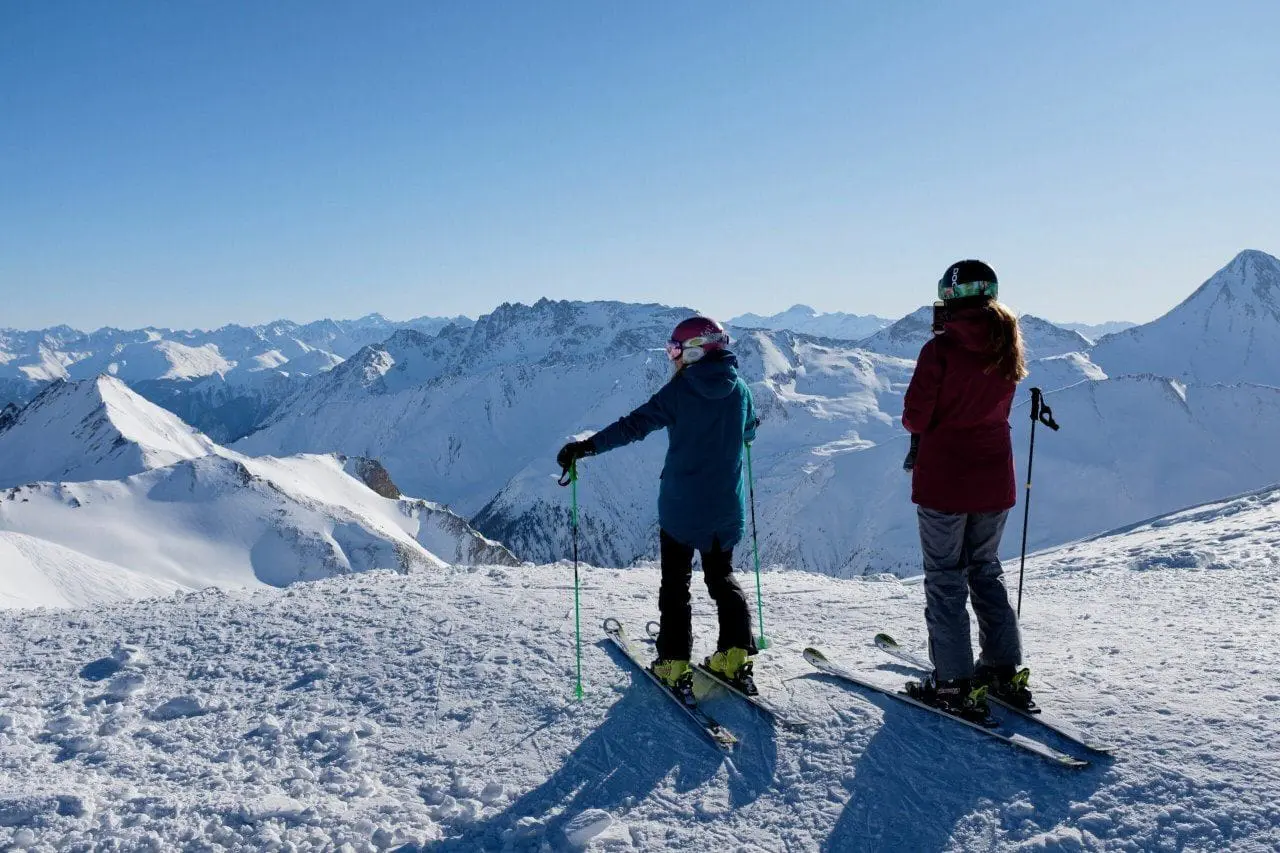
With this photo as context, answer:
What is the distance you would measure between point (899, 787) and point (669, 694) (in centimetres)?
186

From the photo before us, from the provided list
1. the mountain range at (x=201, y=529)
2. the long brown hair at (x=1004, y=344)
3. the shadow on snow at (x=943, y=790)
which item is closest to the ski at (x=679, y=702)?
the shadow on snow at (x=943, y=790)

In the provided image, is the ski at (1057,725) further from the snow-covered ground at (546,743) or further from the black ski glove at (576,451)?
the black ski glove at (576,451)

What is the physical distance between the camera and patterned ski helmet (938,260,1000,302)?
17.5ft

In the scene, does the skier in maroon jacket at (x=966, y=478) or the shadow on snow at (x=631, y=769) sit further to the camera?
the skier in maroon jacket at (x=966, y=478)

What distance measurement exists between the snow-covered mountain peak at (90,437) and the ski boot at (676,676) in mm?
99893

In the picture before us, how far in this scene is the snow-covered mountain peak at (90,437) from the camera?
9729 cm

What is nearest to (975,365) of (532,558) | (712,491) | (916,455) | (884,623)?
(916,455)

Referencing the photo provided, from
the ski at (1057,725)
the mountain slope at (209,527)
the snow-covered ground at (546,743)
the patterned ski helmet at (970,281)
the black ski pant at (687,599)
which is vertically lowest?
the mountain slope at (209,527)

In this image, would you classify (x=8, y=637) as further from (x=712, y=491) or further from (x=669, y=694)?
(x=712, y=491)

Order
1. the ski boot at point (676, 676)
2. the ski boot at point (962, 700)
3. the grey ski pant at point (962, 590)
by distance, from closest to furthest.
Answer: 1. the ski boot at point (962, 700)
2. the grey ski pant at point (962, 590)
3. the ski boot at point (676, 676)

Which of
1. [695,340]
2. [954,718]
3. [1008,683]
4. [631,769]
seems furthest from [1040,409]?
[631,769]

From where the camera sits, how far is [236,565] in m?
61.2

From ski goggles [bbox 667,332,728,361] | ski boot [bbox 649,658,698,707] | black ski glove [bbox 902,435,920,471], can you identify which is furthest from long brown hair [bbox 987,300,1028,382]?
ski boot [bbox 649,658,698,707]

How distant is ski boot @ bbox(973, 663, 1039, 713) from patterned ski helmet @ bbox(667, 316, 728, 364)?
301 cm
